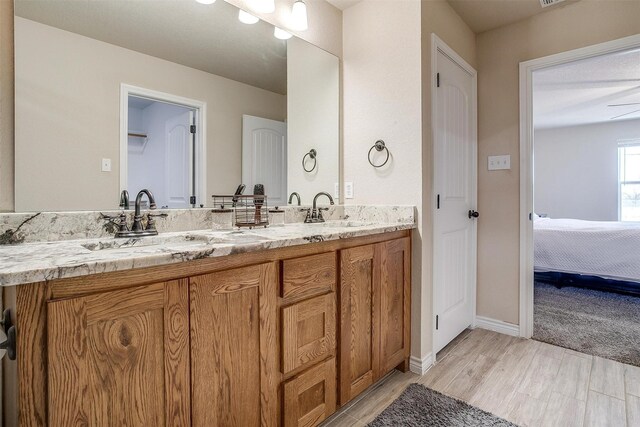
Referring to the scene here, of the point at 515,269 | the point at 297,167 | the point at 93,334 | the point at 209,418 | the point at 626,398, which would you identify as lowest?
the point at 626,398

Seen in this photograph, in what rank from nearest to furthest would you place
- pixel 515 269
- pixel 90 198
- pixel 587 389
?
1. pixel 90 198
2. pixel 587 389
3. pixel 515 269

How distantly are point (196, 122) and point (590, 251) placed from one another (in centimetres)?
400

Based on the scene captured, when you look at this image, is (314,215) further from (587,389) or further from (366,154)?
(587,389)

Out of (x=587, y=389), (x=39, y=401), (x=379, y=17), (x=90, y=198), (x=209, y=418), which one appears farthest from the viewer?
(x=379, y=17)

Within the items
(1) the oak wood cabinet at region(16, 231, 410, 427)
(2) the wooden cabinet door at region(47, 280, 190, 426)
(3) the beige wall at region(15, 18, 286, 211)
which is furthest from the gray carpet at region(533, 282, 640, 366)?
(3) the beige wall at region(15, 18, 286, 211)

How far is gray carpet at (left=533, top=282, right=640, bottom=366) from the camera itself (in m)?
2.25

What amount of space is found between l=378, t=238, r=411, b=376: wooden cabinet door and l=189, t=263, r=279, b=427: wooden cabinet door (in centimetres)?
73

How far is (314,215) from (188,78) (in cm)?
105

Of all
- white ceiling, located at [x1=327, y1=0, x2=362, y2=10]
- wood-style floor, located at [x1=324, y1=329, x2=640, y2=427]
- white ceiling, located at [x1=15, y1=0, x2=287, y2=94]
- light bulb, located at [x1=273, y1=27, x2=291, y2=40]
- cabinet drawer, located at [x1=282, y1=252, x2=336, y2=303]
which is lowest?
wood-style floor, located at [x1=324, y1=329, x2=640, y2=427]

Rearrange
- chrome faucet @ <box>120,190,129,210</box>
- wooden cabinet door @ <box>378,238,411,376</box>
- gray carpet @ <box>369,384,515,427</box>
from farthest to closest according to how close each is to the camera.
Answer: wooden cabinet door @ <box>378,238,411,376</box>
gray carpet @ <box>369,384,515,427</box>
chrome faucet @ <box>120,190,129,210</box>

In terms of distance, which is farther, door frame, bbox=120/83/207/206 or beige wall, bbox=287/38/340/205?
beige wall, bbox=287/38/340/205

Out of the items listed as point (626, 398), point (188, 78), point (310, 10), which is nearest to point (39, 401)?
point (188, 78)

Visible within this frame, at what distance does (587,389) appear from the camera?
178cm

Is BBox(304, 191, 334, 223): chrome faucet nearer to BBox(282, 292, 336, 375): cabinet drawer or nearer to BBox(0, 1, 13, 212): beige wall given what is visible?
BBox(282, 292, 336, 375): cabinet drawer
